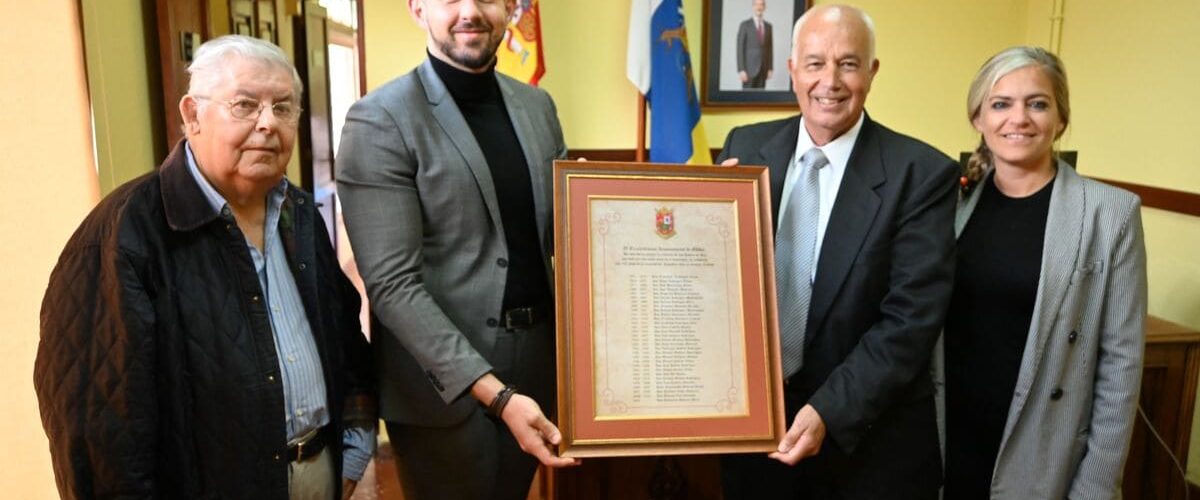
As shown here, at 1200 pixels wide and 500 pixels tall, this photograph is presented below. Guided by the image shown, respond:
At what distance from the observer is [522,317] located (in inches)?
64.7

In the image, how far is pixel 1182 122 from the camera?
2.79 m

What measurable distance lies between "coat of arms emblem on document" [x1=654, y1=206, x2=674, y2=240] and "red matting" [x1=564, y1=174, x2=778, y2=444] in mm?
28

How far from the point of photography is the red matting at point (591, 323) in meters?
1.45

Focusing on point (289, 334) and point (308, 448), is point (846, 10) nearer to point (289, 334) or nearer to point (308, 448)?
point (289, 334)

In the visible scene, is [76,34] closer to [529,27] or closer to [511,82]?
[511,82]

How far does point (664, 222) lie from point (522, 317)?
1.15 ft

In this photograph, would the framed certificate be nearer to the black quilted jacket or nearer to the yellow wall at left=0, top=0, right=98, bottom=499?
the black quilted jacket

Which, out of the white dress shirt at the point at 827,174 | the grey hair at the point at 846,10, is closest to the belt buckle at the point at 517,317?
the white dress shirt at the point at 827,174

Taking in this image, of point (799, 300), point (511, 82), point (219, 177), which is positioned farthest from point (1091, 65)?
point (219, 177)

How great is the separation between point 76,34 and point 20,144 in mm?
286

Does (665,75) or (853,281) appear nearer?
(853,281)

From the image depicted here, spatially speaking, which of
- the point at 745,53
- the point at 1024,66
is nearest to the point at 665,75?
the point at 745,53

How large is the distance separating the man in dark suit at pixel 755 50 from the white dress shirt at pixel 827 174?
2039 millimetres

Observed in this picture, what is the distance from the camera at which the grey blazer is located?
5.50 ft
